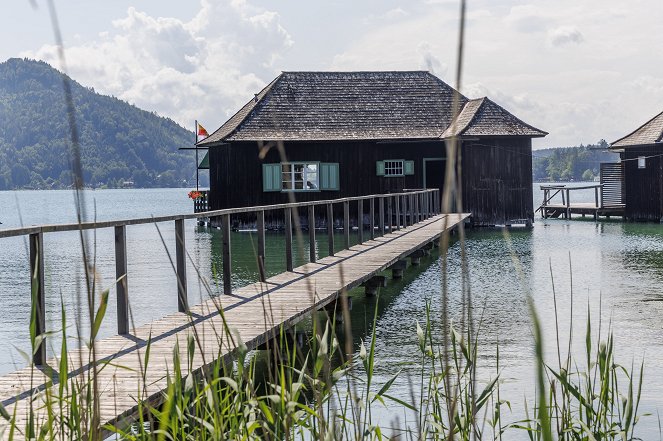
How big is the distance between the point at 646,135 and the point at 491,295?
67.2 ft

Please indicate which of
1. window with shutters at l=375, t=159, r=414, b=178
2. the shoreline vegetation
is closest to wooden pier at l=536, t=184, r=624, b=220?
window with shutters at l=375, t=159, r=414, b=178

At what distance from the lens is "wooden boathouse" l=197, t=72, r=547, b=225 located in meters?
28.5

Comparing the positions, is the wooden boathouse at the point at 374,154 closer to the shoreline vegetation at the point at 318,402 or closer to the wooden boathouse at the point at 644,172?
the wooden boathouse at the point at 644,172

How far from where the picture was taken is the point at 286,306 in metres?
8.28

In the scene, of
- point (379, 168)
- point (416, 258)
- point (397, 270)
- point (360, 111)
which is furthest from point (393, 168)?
point (397, 270)

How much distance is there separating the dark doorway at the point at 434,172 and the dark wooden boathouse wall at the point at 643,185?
5905 mm

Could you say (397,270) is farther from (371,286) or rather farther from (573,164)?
(573,164)

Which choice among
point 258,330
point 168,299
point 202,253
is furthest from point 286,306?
point 202,253

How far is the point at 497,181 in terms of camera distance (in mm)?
28562

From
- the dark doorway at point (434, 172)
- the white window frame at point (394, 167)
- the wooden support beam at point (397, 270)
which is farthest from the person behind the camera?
the dark doorway at point (434, 172)

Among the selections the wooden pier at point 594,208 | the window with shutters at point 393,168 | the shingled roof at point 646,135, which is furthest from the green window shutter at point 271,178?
the shingled roof at point 646,135

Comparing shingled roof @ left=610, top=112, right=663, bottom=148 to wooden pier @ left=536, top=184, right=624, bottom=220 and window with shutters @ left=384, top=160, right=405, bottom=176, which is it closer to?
wooden pier @ left=536, top=184, right=624, bottom=220

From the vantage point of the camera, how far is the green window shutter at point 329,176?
28906mm

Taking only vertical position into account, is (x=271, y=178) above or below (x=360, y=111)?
below
